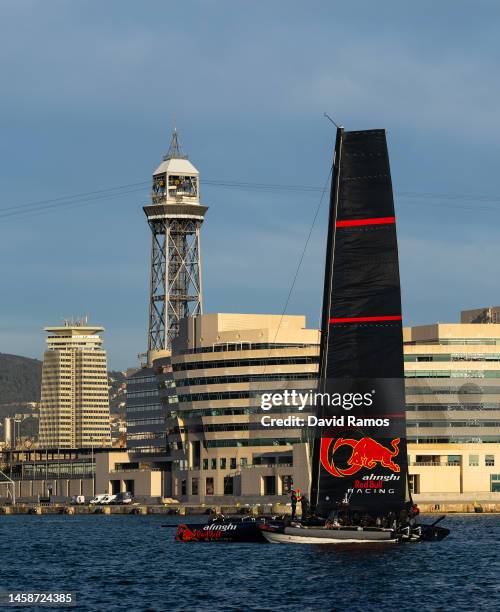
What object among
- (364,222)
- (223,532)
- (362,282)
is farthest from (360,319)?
Answer: (223,532)

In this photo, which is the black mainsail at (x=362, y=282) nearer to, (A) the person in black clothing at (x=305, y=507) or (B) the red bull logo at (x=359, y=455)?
(B) the red bull logo at (x=359, y=455)

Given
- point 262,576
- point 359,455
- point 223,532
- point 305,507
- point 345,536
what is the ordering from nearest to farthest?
point 262,576
point 345,536
point 359,455
point 305,507
point 223,532

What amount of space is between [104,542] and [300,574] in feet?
148

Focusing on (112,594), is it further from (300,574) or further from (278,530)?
(278,530)

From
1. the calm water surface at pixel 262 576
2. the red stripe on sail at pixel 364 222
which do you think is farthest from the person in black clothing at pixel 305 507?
the red stripe on sail at pixel 364 222

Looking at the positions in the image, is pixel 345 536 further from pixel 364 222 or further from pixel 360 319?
pixel 364 222

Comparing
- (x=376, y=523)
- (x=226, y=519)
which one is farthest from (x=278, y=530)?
(x=226, y=519)

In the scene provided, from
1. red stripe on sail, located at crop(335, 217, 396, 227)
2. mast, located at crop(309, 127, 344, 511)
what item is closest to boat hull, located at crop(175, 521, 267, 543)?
mast, located at crop(309, 127, 344, 511)

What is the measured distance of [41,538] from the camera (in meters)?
126

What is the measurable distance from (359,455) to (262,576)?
472 inches

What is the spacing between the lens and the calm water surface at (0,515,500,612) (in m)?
64.8

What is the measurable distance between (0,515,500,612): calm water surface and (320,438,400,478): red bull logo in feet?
16.5

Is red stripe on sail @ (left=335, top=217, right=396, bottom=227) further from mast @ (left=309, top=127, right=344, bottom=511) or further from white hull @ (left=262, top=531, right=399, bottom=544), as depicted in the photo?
white hull @ (left=262, top=531, right=399, bottom=544)

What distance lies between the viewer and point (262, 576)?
74.9 metres
